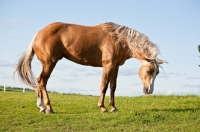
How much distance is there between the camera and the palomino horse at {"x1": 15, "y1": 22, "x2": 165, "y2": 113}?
10.2 metres

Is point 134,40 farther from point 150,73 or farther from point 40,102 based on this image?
point 40,102

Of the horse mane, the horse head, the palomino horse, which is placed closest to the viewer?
the horse head

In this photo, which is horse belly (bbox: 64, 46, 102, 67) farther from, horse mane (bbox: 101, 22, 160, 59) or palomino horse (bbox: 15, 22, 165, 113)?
horse mane (bbox: 101, 22, 160, 59)

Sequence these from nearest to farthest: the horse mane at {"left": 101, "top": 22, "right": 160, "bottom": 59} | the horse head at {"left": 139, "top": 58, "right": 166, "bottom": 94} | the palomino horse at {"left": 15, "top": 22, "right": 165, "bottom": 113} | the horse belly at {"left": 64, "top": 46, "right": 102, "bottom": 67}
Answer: the horse head at {"left": 139, "top": 58, "right": 166, "bottom": 94}
the palomino horse at {"left": 15, "top": 22, "right": 165, "bottom": 113}
the horse mane at {"left": 101, "top": 22, "right": 160, "bottom": 59}
the horse belly at {"left": 64, "top": 46, "right": 102, "bottom": 67}

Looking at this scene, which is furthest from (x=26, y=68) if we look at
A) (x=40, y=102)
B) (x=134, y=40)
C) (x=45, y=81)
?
(x=134, y=40)

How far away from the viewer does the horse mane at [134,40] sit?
406 inches

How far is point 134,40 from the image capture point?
10.5 meters

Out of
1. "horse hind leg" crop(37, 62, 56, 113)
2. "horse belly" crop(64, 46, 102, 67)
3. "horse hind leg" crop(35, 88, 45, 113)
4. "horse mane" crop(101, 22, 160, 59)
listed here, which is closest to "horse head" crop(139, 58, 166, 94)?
"horse mane" crop(101, 22, 160, 59)

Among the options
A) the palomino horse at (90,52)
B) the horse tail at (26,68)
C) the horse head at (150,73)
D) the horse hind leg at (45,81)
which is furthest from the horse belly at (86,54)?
the horse head at (150,73)

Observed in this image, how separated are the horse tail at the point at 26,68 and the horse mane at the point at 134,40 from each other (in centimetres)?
223

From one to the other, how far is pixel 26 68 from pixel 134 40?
3.20 metres

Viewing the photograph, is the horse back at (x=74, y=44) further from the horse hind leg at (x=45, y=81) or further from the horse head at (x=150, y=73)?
the horse head at (x=150, y=73)

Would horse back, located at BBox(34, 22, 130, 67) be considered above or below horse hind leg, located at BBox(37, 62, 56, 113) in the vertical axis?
above

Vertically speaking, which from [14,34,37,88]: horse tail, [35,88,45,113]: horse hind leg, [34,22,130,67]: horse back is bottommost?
[35,88,45,113]: horse hind leg
